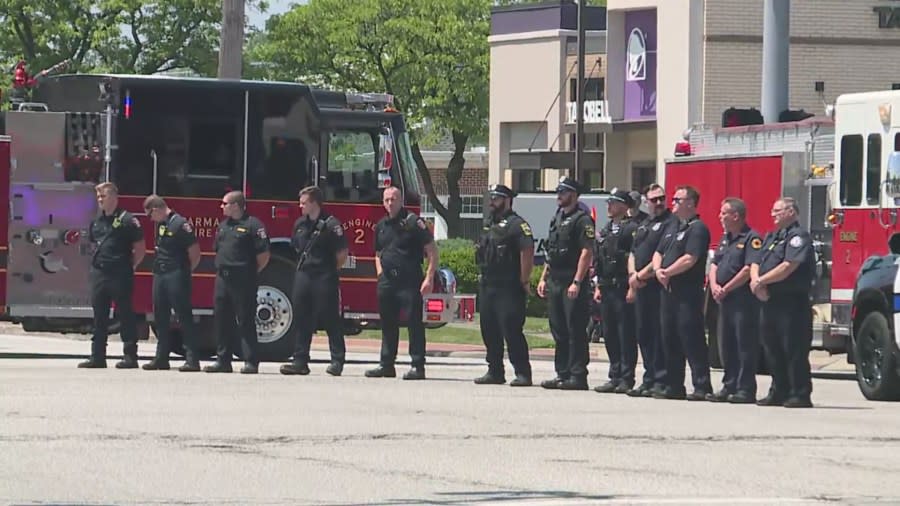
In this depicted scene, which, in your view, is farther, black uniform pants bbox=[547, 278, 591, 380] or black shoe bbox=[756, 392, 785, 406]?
black uniform pants bbox=[547, 278, 591, 380]

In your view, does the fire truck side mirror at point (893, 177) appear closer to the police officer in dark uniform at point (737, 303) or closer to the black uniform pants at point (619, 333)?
the police officer in dark uniform at point (737, 303)

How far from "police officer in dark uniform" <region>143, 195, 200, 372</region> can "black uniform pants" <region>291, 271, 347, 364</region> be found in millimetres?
1049

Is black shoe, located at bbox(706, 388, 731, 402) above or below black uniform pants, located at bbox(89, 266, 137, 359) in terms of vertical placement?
below

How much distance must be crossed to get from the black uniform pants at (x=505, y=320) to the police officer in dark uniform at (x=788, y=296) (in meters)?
2.41

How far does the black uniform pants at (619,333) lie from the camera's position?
18312 mm

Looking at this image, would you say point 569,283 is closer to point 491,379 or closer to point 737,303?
point 491,379

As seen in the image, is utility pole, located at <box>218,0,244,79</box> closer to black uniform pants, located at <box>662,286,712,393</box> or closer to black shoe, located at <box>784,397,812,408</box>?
black uniform pants, located at <box>662,286,712,393</box>

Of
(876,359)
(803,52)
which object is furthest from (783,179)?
(803,52)

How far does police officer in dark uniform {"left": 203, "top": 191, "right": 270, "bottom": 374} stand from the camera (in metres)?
19.5

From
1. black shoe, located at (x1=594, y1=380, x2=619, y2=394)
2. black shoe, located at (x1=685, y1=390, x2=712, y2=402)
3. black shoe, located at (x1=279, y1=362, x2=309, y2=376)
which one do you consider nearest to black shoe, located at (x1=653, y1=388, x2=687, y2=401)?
black shoe, located at (x1=685, y1=390, x2=712, y2=402)

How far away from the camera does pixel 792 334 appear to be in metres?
16.9

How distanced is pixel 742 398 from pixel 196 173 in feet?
23.4

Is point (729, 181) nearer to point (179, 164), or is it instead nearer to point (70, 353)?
point (179, 164)

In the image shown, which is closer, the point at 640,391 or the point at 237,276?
the point at 640,391
